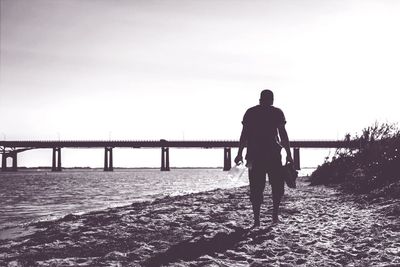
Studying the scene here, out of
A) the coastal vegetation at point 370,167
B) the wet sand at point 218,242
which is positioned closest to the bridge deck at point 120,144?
the coastal vegetation at point 370,167

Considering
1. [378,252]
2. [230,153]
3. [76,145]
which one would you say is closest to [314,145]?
[230,153]

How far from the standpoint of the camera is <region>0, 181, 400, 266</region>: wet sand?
12.6ft

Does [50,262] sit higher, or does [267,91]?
[267,91]

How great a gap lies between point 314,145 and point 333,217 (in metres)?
105

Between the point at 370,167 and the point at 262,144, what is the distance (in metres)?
7.48

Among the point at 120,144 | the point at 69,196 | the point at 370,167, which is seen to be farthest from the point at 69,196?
the point at 120,144

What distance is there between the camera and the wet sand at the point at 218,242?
3842 mm

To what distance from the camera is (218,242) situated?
468 cm

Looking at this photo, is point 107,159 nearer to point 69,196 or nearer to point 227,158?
point 227,158

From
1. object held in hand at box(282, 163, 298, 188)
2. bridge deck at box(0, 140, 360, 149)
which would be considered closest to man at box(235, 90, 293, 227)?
object held in hand at box(282, 163, 298, 188)

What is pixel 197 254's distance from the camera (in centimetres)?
406

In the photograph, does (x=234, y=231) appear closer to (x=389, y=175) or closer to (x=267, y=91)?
→ (x=267, y=91)

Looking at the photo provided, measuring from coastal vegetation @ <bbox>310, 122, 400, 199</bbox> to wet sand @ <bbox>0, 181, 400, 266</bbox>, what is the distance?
3145mm

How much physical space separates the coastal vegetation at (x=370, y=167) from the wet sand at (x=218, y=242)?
3145mm
